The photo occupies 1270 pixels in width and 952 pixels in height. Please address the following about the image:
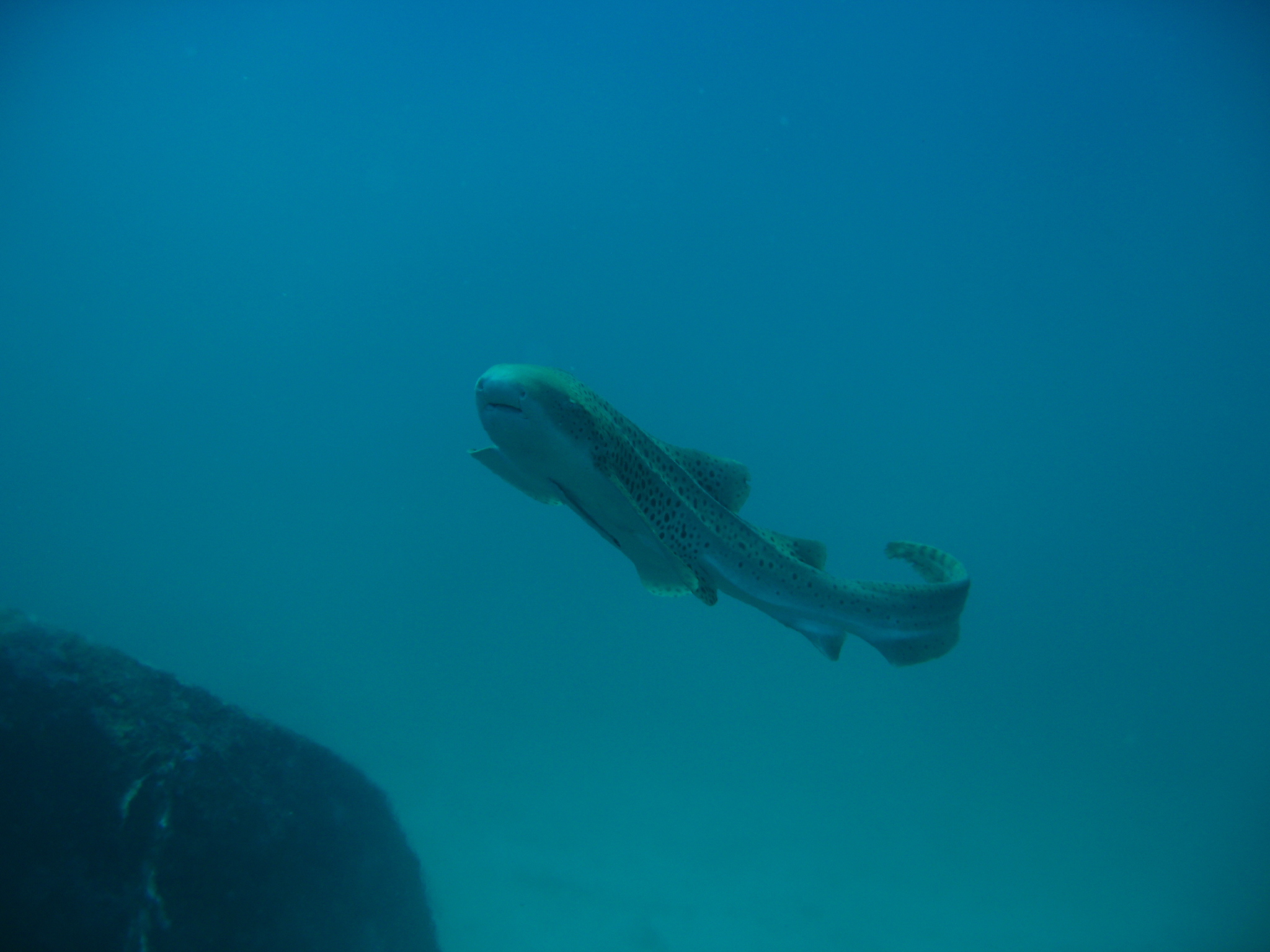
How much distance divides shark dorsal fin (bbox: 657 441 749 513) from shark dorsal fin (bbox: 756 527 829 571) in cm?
25

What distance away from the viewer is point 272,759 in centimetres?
716

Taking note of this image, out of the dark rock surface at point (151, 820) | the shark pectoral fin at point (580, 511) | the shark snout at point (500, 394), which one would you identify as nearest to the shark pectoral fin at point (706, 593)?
the shark pectoral fin at point (580, 511)

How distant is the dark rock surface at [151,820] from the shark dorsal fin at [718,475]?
6.46m

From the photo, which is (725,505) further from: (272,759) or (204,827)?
(272,759)

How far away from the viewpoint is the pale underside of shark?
235 cm

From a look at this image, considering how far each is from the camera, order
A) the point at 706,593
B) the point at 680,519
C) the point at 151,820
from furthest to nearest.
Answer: the point at 151,820 → the point at 706,593 → the point at 680,519

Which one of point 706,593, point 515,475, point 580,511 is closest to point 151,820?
point 515,475

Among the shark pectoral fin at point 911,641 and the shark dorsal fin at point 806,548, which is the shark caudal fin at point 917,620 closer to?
the shark pectoral fin at point 911,641

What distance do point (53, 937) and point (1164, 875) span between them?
35.6 metres

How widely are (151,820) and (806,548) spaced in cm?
677

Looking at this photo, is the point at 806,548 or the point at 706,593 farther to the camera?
the point at 806,548

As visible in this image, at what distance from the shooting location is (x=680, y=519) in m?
2.72

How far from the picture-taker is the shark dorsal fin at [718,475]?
10.4ft

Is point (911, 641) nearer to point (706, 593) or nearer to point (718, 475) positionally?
point (706, 593)
